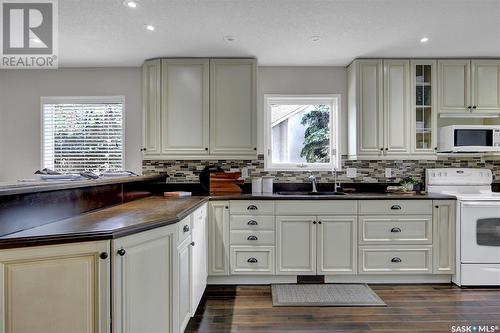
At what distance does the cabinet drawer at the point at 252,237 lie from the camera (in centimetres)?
296

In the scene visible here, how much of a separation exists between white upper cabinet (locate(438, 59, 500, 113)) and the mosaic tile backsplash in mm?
589

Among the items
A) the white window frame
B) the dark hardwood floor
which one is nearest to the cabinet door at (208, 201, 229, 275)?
the dark hardwood floor

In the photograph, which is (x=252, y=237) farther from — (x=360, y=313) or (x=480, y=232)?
(x=480, y=232)

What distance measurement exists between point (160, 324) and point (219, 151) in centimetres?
186

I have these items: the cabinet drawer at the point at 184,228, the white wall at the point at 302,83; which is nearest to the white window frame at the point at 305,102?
the white wall at the point at 302,83

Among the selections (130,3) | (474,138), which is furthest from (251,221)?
(474,138)

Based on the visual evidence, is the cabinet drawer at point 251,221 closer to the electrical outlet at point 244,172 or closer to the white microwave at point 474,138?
the electrical outlet at point 244,172

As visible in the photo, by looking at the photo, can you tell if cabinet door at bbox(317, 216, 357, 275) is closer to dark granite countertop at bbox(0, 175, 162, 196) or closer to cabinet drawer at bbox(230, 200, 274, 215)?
cabinet drawer at bbox(230, 200, 274, 215)

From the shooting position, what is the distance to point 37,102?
357 centimetres

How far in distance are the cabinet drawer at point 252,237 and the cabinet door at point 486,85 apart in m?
2.50

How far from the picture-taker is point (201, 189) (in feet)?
11.4

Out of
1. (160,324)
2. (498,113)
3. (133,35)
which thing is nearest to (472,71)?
(498,113)

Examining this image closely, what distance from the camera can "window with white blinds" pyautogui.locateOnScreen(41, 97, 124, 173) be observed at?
11.8 ft

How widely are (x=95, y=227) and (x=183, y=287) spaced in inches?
30.7
